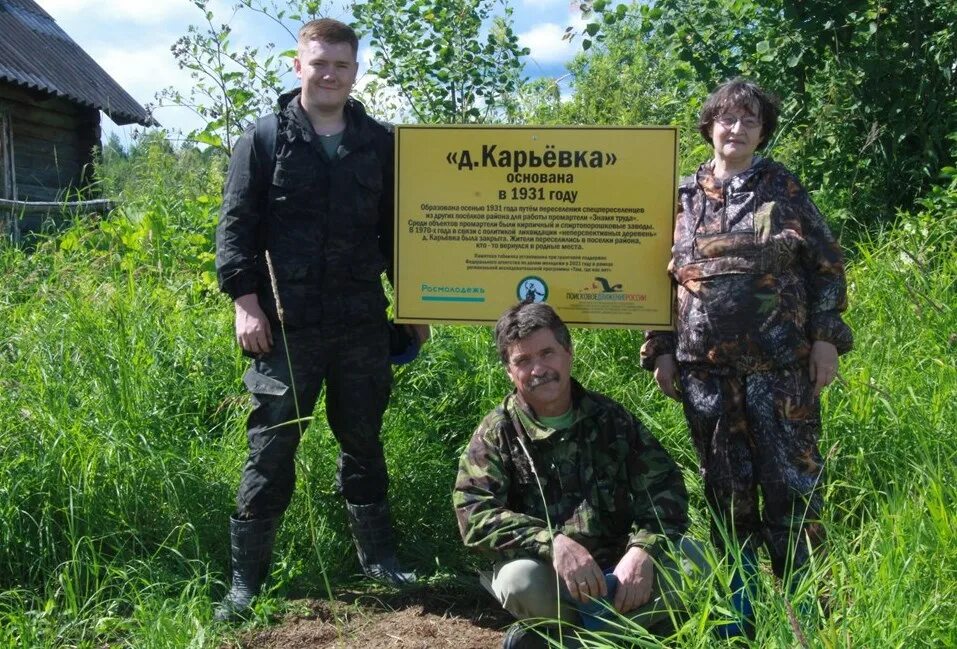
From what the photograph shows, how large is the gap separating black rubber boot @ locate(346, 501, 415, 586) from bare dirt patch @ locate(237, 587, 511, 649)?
80 millimetres

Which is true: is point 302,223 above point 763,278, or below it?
above

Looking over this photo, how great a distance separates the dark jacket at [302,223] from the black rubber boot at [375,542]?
768mm

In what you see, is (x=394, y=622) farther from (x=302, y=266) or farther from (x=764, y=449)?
(x=764, y=449)

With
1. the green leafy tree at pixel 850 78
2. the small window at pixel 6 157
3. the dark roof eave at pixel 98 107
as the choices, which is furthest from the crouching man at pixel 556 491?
the small window at pixel 6 157

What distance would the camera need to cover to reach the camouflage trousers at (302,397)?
3457mm

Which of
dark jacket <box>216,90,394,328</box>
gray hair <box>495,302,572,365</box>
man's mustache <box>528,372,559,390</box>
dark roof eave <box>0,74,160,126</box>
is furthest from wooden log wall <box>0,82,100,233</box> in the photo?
man's mustache <box>528,372,559,390</box>

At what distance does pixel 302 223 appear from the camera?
344 cm

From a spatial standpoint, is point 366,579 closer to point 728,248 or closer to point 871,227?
point 728,248

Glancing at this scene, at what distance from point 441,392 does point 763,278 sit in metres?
1.98

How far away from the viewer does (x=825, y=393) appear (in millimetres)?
4172

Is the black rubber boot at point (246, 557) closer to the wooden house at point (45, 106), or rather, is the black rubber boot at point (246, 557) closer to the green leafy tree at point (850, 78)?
the green leafy tree at point (850, 78)

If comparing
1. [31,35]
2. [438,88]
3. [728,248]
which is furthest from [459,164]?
[31,35]

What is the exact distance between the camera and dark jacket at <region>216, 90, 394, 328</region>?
11.2 ft

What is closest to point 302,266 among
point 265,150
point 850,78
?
point 265,150
